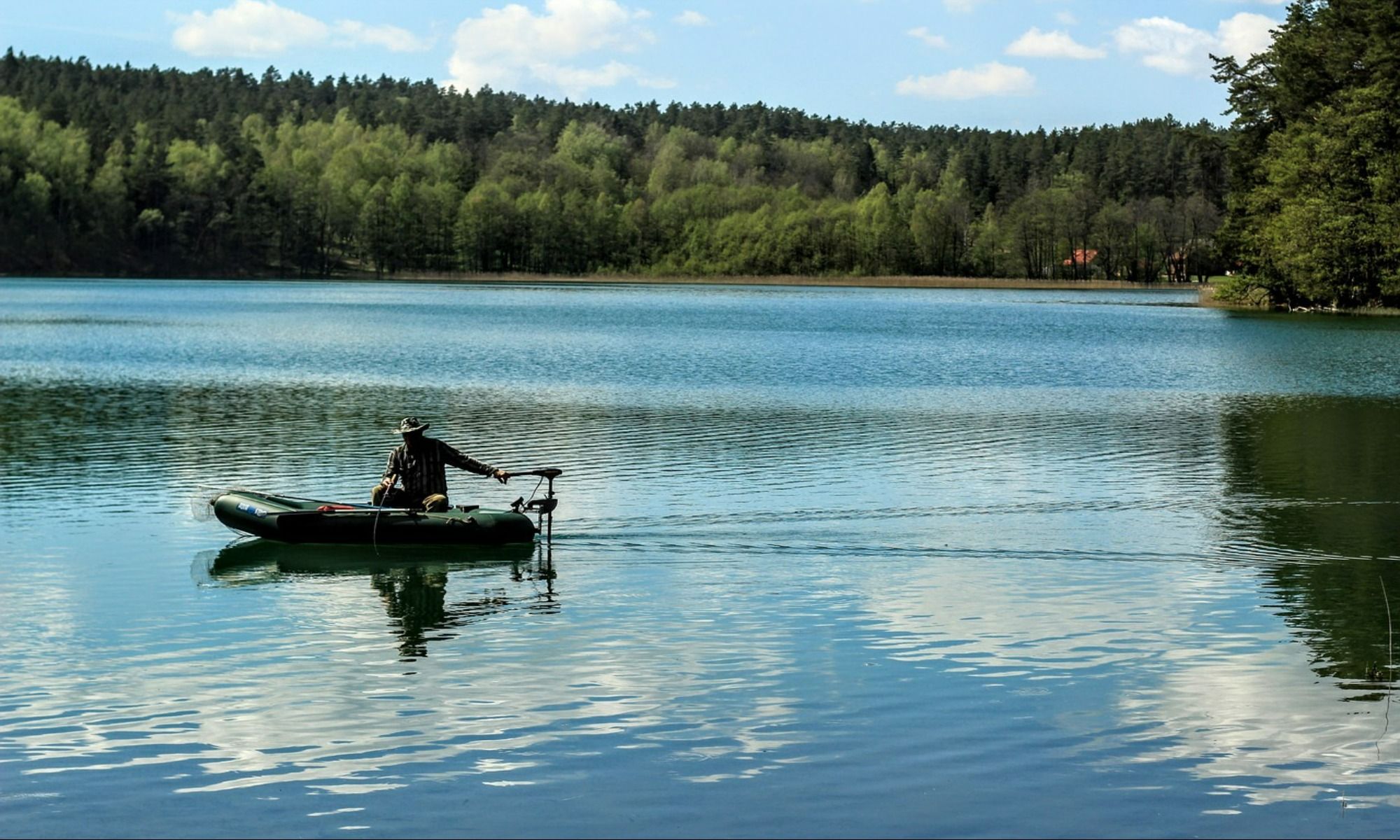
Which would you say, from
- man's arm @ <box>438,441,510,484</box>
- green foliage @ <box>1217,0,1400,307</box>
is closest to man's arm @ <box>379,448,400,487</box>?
man's arm @ <box>438,441,510,484</box>

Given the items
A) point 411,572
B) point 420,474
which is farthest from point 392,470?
point 411,572

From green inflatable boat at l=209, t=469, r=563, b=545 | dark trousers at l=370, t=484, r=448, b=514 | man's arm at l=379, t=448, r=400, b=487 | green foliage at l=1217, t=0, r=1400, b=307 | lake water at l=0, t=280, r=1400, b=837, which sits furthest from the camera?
green foliage at l=1217, t=0, r=1400, b=307

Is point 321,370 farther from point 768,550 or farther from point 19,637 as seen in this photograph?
point 19,637

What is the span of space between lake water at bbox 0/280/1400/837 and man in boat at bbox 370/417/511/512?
73 centimetres

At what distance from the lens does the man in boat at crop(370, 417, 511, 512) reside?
2214 cm

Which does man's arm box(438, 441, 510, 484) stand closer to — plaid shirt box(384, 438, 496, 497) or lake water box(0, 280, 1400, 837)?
plaid shirt box(384, 438, 496, 497)

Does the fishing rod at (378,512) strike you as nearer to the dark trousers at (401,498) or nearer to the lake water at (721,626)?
the dark trousers at (401,498)

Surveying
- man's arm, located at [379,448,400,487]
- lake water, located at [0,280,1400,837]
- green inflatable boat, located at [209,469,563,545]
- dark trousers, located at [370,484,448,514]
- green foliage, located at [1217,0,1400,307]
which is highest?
green foliage, located at [1217,0,1400,307]

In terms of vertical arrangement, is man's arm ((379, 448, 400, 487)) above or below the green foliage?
below

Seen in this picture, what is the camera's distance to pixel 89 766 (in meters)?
12.0

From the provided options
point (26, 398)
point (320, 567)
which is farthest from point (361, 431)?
point (320, 567)

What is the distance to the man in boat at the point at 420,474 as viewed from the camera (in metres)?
22.1

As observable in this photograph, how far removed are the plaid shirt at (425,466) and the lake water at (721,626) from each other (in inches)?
37.2

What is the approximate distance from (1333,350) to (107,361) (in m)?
47.5
